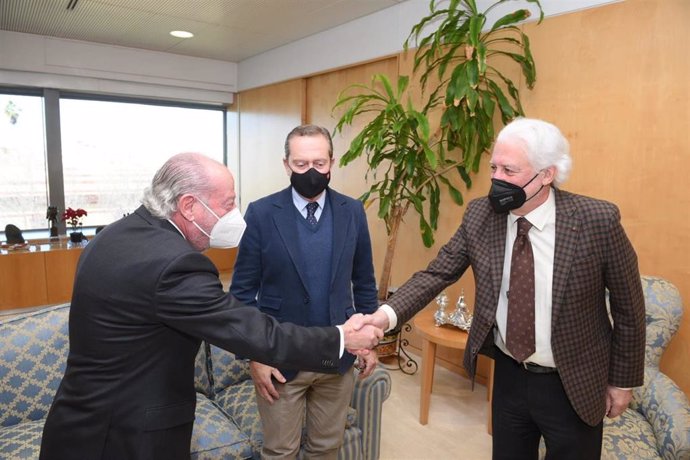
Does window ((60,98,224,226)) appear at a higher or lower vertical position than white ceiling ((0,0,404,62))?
lower

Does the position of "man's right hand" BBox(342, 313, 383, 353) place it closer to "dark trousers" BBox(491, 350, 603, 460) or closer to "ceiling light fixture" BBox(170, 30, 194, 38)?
"dark trousers" BBox(491, 350, 603, 460)

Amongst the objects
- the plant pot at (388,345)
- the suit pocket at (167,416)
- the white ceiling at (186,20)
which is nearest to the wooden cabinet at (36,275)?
the white ceiling at (186,20)

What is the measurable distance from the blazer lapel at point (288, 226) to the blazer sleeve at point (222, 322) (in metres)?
0.37

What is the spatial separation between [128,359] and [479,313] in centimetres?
100

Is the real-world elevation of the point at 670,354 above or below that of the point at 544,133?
below

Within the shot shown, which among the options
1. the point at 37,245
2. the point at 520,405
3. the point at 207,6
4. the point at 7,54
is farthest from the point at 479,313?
the point at 7,54

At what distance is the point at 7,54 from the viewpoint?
475 cm

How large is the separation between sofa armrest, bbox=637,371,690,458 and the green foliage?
1.52m

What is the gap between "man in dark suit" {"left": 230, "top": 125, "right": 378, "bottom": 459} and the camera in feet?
5.46

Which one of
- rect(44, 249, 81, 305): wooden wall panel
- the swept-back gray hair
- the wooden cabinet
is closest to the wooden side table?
the swept-back gray hair

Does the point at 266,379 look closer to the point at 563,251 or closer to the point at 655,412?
the point at 563,251

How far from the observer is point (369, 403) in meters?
2.17

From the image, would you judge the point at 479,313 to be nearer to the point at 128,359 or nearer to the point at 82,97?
the point at 128,359

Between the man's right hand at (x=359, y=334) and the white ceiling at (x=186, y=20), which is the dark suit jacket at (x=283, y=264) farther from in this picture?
the white ceiling at (x=186, y=20)
